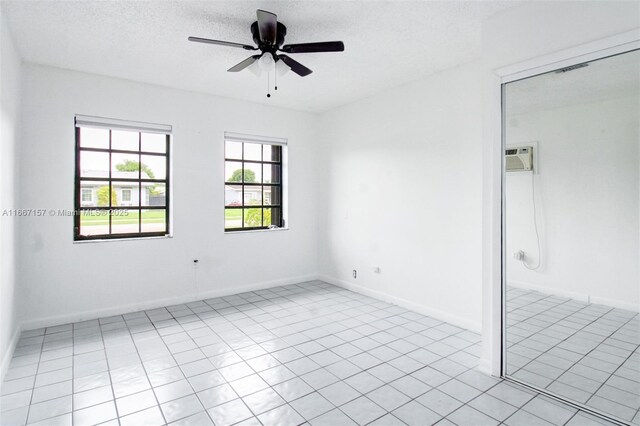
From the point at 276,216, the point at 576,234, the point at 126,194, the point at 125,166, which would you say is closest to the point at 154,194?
the point at 126,194

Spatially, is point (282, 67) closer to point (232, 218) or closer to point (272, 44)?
point (272, 44)

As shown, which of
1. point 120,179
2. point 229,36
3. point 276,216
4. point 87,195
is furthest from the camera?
point 276,216

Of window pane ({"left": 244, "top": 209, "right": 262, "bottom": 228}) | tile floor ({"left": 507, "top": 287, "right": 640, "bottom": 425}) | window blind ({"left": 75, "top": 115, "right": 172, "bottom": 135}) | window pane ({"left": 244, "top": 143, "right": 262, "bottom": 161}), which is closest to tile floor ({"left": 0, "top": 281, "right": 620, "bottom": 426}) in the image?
tile floor ({"left": 507, "top": 287, "right": 640, "bottom": 425})

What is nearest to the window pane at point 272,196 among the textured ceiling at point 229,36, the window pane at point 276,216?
the window pane at point 276,216

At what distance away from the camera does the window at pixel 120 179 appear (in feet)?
12.8

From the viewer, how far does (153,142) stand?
4.32 meters

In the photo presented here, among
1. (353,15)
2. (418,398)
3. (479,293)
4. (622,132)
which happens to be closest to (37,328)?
(418,398)

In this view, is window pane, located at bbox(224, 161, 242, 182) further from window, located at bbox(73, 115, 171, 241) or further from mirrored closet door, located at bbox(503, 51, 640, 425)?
mirrored closet door, located at bbox(503, 51, 640, 425)

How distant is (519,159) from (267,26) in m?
2.05

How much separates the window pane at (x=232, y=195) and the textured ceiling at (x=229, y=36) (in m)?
1.43

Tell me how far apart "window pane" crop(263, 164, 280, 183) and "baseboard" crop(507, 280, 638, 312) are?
362 cm

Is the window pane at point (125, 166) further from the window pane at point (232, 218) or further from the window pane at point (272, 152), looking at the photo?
the window pane at point (272, 152)

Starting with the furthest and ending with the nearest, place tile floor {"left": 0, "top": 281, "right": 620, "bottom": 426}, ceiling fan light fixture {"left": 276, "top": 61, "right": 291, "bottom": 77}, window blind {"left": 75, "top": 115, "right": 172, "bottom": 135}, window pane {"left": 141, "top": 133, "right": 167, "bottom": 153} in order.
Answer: window pane {"left": 141, "top": 133, "right": 167, "bottom": 153} < window blind {"left": 75, "top": 115, "right": 172, "bottom": 135} < ceiling fan light fixture {"left": 276, "top": 61, "right": 291, "bottom": 77} < tile floor {"left": 0, "top": 281, "right": 620, "bottom": 426}

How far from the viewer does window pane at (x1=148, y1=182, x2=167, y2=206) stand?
4.27m
